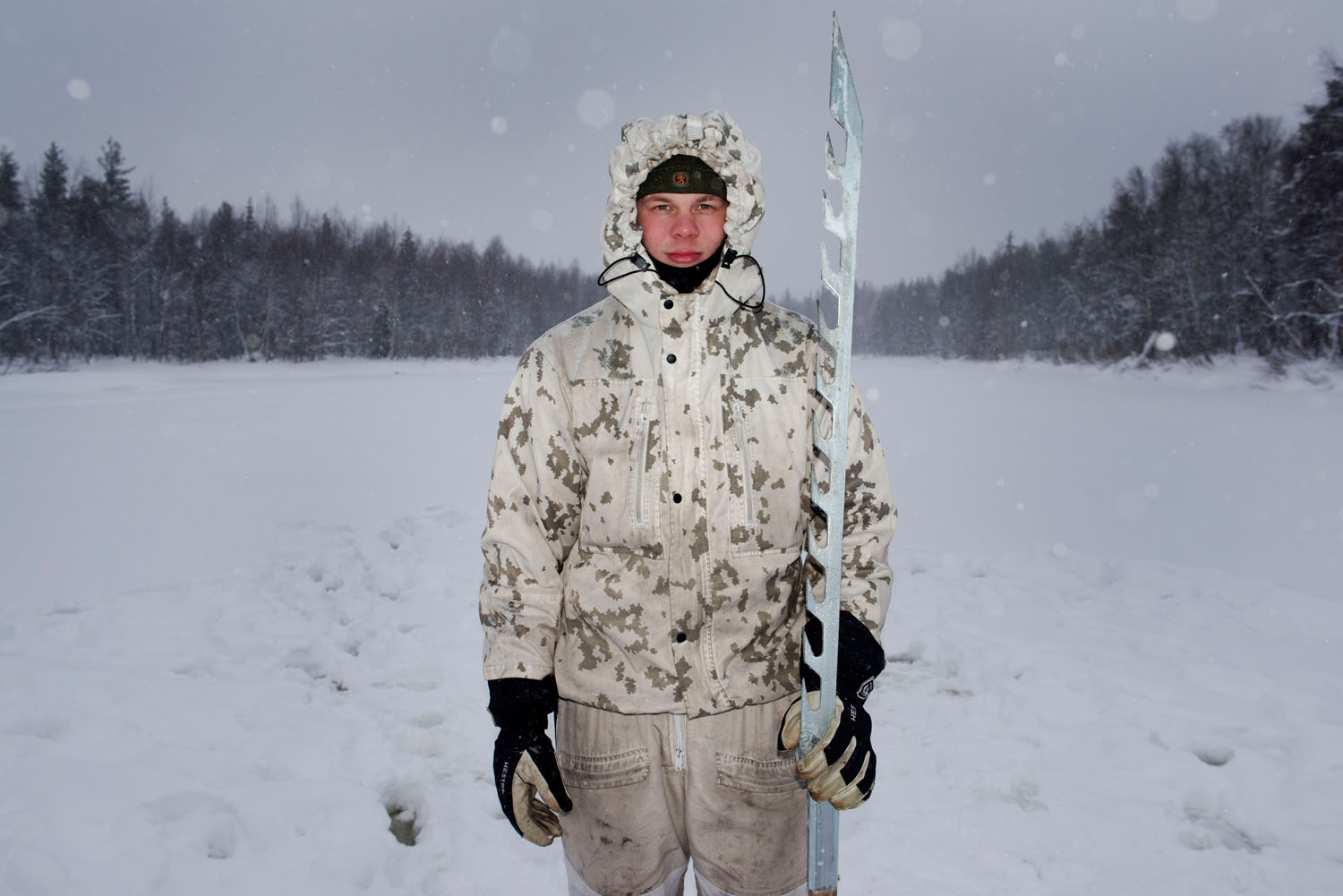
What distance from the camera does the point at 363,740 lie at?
3.51 meters

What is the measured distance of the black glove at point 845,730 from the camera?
1.58 m

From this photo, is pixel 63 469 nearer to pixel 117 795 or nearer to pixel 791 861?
pixel 117 795

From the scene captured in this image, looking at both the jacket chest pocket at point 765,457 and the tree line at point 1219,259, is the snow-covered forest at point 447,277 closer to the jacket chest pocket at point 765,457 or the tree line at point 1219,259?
the tree line at point 1219,259

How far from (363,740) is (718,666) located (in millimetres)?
2671

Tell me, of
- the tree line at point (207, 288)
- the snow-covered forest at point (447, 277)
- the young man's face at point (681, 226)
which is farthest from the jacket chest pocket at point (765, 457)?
the tree line at point (207, 288)

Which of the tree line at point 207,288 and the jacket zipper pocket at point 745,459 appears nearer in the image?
the jacket zipper pocket at point 745,459

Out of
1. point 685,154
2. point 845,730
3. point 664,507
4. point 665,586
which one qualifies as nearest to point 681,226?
point 685,154

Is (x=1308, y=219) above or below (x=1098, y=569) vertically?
above

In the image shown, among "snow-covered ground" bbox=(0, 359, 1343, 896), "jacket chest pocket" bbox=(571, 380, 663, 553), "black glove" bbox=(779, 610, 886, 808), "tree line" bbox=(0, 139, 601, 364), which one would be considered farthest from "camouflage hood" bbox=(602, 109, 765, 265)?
"tree line" bbox=(0, 139, 601, 364)

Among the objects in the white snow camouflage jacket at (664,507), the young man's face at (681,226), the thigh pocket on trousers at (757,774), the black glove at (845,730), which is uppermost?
the young man's face at (681,226)

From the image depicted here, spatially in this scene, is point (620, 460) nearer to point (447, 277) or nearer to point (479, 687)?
point (479, 687)

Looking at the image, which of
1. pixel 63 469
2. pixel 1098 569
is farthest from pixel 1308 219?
pixel 63 469

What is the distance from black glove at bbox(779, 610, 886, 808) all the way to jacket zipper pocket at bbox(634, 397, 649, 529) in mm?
496

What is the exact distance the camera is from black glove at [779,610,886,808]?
5.19 ft
